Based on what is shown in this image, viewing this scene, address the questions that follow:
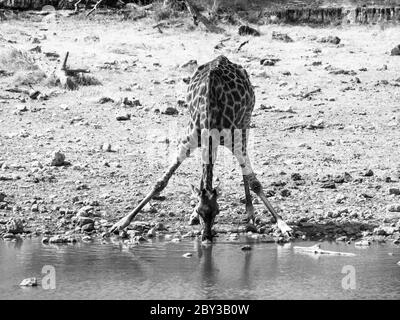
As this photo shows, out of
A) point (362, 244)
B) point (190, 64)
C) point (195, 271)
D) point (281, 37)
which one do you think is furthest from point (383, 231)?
point (281, 37)

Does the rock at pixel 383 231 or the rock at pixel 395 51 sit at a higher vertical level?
the rock at pixel 395 51

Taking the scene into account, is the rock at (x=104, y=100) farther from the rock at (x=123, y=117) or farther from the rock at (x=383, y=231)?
the rock at (x=383, y=231)

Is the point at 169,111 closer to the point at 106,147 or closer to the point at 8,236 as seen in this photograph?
the point at 106,147

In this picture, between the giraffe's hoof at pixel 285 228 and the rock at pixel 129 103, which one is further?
the rock at pixel 129 103

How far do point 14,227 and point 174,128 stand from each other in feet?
12.1

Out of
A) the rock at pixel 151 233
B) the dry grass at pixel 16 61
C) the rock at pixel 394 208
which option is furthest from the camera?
the dry grass at pixel 16 61

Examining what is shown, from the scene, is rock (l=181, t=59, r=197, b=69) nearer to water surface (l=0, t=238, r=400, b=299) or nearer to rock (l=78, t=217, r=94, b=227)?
rock (l=78, t=217, r=94, b=227)

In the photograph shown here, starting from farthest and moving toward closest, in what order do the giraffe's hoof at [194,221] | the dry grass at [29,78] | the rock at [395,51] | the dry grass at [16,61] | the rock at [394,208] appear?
the rock at [395,51] → the dry grass at [16,61] → the dry grass at [29,78] → the rock at [394,208] → the giraffe's hoof at [194,221]

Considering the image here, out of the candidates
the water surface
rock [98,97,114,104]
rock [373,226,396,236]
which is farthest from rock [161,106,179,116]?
rock [373,226,396,236]

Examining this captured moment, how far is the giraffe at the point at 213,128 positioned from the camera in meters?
7.74

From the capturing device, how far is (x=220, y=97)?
26.4 feet

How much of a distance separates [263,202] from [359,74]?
18.4ft

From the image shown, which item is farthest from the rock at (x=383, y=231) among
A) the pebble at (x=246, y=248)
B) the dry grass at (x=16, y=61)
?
the dry grass at (x=16, y=61)

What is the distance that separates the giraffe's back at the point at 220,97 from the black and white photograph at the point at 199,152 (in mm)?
18
